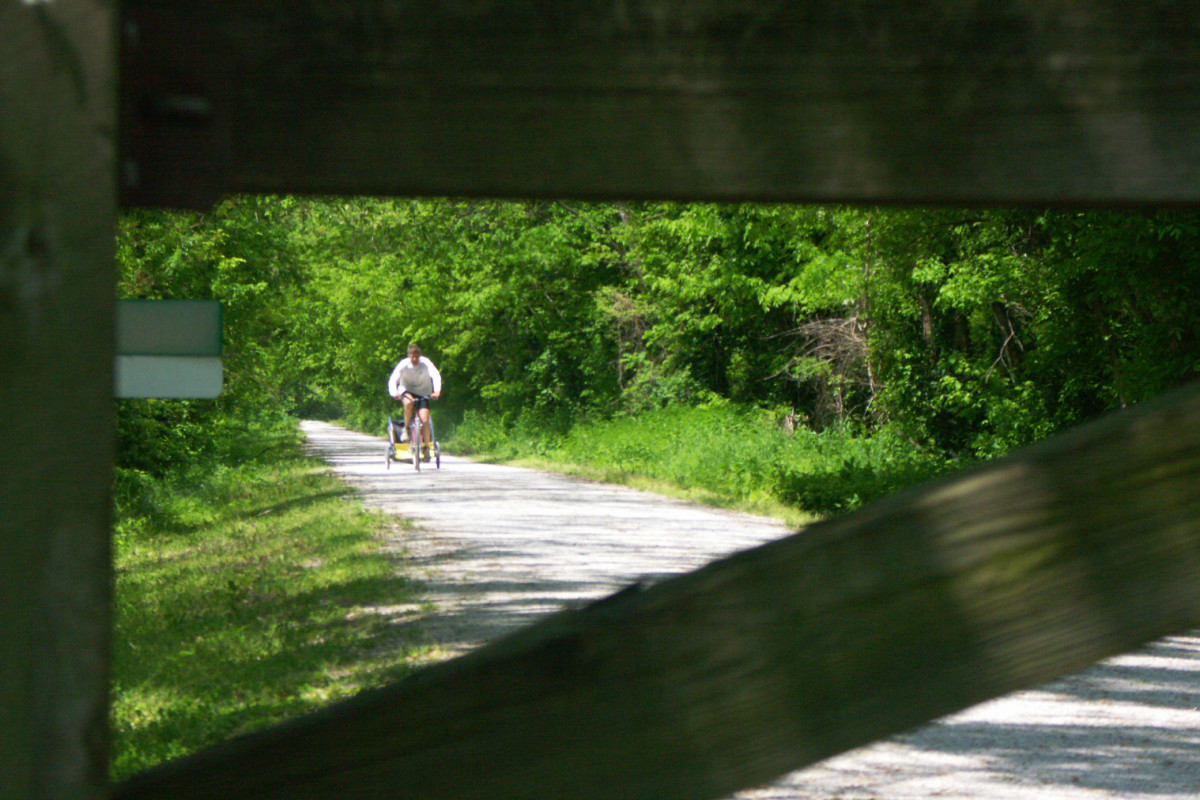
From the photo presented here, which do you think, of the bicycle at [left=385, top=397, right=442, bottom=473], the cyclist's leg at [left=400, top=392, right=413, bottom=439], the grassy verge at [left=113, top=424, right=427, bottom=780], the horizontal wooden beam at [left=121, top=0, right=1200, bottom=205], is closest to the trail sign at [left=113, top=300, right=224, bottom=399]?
the horizontal wooden beam at [left=121, top=0, right=1200, bottom=205]

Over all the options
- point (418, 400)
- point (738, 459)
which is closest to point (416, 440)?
point (418, 400)

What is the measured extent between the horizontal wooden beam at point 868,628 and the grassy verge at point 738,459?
36.6 feet

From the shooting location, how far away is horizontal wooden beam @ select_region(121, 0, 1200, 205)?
4.00 feet

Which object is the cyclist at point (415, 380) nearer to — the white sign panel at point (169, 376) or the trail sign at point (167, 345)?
the white sign panel at point (169, 376)

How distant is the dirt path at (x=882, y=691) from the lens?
4.46 metres

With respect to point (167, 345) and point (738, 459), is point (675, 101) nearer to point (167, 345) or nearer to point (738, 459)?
point (167, 345)

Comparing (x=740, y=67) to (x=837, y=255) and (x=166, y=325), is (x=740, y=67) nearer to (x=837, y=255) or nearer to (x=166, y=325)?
(x=166, y=325)

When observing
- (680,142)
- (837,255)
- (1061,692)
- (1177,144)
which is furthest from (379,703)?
(837,255)

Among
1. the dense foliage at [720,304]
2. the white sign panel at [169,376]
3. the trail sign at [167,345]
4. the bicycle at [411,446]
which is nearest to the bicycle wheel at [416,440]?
the bicycle at [411,446]

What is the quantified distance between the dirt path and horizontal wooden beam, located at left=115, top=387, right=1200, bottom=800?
74mm

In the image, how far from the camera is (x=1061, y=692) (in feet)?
19.7

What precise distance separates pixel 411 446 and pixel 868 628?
69.6 feet

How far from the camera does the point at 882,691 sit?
110 centimetres

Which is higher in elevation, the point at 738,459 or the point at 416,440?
the point at 416,440
